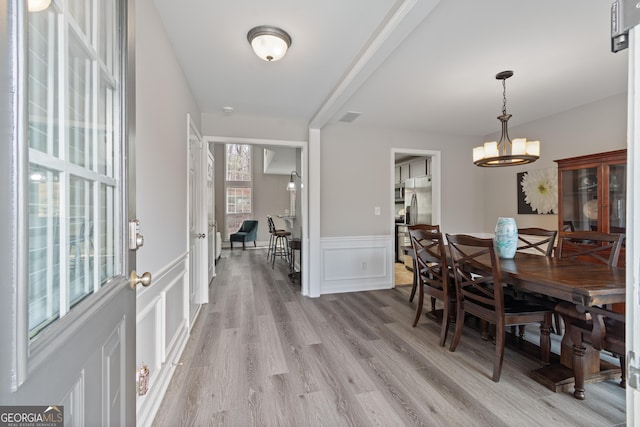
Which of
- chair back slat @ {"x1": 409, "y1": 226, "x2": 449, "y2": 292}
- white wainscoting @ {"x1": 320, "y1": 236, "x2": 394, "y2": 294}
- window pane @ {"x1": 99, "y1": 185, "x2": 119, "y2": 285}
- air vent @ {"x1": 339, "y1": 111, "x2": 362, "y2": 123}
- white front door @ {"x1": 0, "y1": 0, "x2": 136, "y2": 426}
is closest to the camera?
Answer: white front door @ {"x1": 0, "y1": 0, "x2": 136, "y2": 426}

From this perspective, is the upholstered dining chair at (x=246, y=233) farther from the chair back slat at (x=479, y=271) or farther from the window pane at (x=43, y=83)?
the window pane at (x=43, y=83)

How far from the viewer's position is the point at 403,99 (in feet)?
10.2

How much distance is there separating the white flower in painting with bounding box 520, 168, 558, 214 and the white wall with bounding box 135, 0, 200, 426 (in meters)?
4.41

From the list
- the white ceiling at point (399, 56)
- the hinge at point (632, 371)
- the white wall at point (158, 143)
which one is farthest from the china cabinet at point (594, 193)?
the white wall at point (158, 143)

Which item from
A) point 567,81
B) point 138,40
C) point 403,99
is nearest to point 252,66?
point 138,40

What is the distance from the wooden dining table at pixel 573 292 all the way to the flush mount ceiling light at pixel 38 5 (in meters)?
2.26

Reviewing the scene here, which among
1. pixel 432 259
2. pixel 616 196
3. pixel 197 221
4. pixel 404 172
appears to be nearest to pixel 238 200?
pixel 404 172

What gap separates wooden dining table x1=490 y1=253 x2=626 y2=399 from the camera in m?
1.47

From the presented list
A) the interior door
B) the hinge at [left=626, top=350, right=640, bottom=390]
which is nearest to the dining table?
the hinge at [left=626, top=350, right=640, bottom=390]

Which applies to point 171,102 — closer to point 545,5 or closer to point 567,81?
point 545,5

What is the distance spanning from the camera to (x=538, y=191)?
3.78 m

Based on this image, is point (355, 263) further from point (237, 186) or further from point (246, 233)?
point (237, 186)

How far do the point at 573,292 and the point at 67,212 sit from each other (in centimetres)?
220

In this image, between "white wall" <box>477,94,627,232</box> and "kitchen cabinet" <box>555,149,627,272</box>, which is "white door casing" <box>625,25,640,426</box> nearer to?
"kitchen cabinet" <box>555,149,627,272</box>
